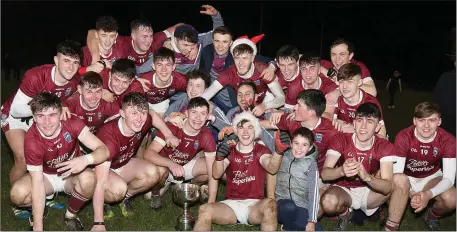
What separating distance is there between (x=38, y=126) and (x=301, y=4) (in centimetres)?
3456

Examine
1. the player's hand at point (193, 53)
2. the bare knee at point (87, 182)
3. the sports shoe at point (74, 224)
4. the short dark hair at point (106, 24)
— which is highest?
the short dark hair at point (106, 24)

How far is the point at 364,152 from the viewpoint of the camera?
6336mm

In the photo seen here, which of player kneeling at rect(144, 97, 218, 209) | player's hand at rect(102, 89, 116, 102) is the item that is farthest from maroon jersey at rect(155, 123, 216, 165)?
player's hand at rect(102, 89, 116, 102)

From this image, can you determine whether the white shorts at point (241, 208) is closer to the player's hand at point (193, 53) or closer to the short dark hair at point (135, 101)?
the short dark hair at point (135, 101)

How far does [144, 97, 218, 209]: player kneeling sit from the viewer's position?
672 cm

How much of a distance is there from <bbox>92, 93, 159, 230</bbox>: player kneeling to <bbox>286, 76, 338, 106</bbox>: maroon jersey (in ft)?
6.46

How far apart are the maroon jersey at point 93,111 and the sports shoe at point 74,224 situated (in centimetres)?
110

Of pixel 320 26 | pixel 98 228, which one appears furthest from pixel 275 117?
pixel 320 26

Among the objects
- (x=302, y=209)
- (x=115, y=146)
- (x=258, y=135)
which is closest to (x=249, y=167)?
(x=258, y=135)

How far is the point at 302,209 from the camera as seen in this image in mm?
6039

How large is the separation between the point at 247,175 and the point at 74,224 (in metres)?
2.01

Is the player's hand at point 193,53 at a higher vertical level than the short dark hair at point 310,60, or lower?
higher

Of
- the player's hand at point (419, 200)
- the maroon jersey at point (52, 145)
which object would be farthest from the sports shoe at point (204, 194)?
the player's hand at point (419, 200)

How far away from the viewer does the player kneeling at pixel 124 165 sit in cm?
626
